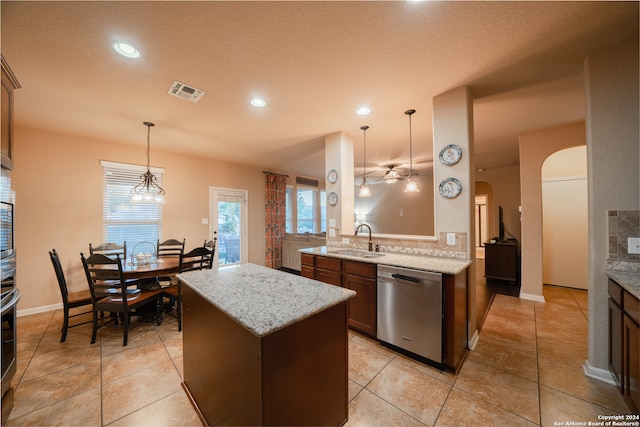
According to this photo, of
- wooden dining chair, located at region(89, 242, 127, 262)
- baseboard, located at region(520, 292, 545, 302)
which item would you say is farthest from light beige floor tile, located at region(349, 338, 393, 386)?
wooden dining chair, located at region(89, 242, 127, 262)

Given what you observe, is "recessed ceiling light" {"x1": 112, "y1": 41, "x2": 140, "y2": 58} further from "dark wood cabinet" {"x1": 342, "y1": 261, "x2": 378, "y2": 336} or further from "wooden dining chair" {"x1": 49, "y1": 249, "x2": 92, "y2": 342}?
"dark wood cabinet" {"x1": 342, "y1": 261, "x2": 378, "y2": 336}

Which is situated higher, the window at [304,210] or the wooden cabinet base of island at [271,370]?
the window at [304,210]

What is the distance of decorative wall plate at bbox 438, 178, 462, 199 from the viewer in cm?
236

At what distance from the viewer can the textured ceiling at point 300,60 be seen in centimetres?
147

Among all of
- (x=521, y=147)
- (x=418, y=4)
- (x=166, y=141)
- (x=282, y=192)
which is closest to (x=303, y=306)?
(x=418, y=4)

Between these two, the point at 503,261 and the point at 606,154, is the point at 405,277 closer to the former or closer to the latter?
the point at 606,154

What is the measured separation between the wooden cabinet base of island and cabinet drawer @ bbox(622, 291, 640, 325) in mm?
1628

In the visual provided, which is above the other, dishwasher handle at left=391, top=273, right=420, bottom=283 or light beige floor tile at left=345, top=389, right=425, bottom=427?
dishwasher handle at left=391, top=273, right=420, bottom=283

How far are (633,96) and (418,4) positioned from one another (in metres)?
1.78

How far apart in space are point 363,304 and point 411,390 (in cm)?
84

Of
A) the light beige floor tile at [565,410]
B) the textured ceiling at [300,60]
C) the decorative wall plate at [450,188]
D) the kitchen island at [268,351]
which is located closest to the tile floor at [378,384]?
the light beige floor tile at [565,410]

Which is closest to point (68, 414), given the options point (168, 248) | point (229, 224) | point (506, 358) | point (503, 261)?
point (168, 248)

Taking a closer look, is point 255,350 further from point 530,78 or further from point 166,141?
point 166,141

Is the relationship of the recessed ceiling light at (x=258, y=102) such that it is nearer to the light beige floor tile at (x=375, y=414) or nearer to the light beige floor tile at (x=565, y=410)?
the light beige floor tile at (x=375, y=414)
